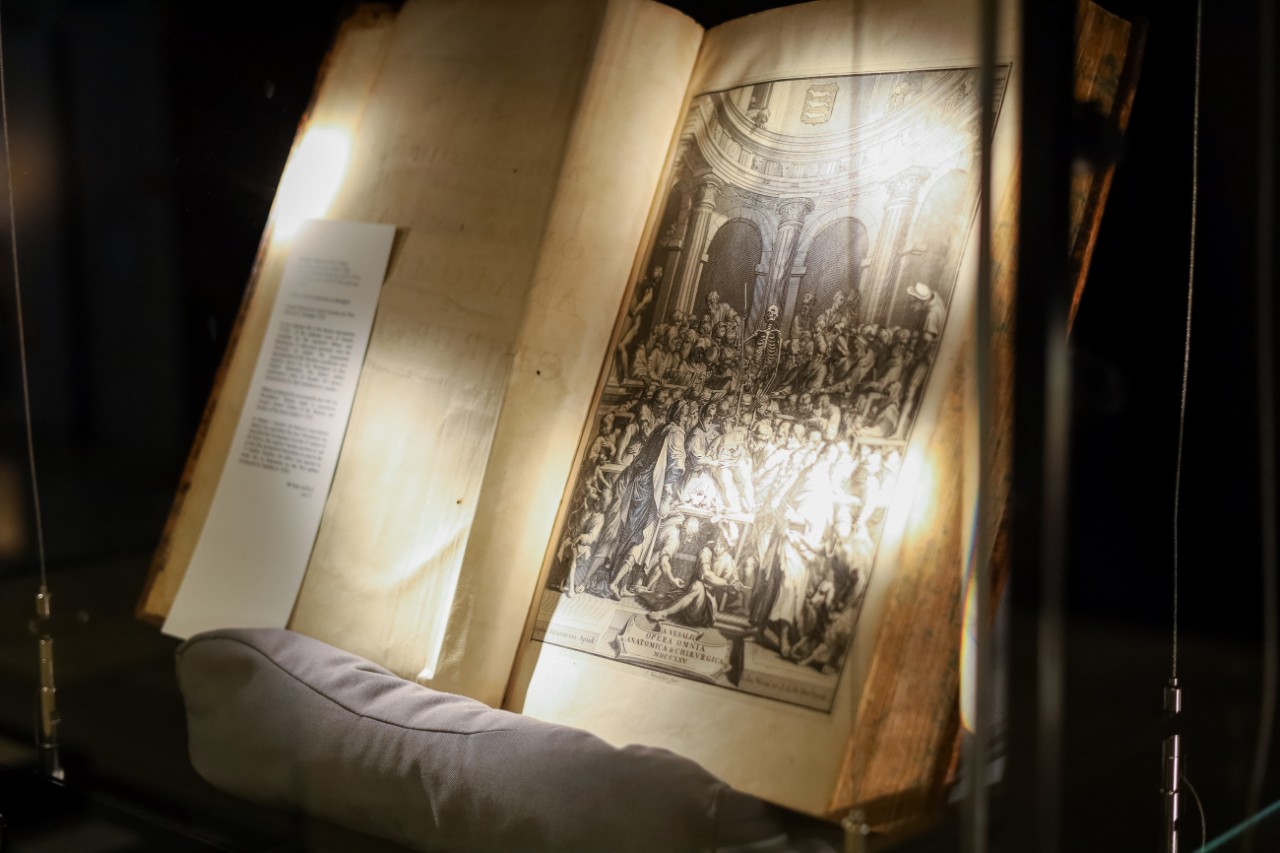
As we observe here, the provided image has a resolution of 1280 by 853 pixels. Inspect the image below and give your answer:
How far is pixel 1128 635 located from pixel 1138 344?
24 cm

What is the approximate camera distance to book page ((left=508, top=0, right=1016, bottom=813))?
82cm

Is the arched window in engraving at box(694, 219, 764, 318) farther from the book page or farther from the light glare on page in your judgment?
the light glare on page

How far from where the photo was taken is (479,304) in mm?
1033

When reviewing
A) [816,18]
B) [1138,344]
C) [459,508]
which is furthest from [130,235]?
[1138,344]

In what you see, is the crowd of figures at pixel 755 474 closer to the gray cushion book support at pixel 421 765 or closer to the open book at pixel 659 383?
the open book at pixel 659 383

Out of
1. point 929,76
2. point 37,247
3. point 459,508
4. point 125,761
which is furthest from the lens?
point 37,247

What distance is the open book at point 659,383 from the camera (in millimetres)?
811

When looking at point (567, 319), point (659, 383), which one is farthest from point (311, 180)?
point (659, 383)

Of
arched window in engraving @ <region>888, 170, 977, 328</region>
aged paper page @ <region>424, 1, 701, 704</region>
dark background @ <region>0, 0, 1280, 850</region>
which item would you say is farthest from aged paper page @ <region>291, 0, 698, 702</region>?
arched window in engraving @ <region>888, 170, 977, 328</region>

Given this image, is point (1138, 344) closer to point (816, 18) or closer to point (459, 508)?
point (816, 18)

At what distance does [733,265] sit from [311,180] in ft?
1.58

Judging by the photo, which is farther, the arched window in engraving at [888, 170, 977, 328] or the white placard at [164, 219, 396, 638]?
the white placard at [164, 219, 396, 638]

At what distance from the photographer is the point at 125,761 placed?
3.65 feet

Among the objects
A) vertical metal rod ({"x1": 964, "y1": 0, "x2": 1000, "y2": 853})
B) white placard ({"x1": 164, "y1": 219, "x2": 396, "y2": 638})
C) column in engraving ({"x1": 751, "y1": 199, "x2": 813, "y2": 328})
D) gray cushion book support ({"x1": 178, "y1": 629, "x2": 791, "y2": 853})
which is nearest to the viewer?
vertical metal rod ({"x1": 964, "y1": 0, "x2": 1000, "y2": 853})
